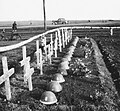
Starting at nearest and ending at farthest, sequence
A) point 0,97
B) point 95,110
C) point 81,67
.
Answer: point 95,110
point 0,97
point 81,67

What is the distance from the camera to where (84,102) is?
21.7 ft

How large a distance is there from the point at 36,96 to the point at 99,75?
3442 millimetres

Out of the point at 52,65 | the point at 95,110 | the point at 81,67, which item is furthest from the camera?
the point at 52,65

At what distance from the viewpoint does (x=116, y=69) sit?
10422mm

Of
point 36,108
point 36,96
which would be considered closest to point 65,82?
point 36,96

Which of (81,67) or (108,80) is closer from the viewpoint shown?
(108,80)

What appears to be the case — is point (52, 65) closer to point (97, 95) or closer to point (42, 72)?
point (42, 72)

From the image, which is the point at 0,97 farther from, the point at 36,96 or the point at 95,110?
the point at 95,110

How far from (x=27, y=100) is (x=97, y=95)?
2200 millimetres

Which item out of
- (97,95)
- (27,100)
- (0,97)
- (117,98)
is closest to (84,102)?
(97,95)

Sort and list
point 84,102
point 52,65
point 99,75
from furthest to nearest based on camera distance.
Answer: point 52,65
point 99,75
point 84,102

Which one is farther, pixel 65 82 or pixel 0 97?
pixel 65 82

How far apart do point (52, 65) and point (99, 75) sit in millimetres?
2945

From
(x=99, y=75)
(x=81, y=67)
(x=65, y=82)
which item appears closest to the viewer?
(x=65, y=82)
